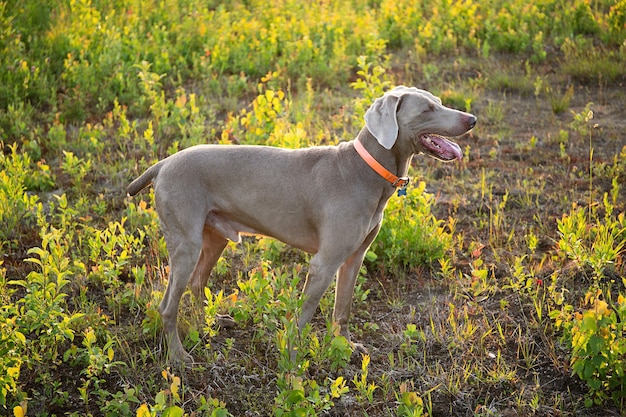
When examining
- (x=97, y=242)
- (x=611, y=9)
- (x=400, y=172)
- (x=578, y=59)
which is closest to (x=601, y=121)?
(x=578, y=59)

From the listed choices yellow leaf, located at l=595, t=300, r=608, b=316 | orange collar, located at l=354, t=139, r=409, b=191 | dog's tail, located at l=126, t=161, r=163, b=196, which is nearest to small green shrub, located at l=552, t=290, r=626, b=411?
yellow leaf, located at l=595, t=300, r=608, b=316

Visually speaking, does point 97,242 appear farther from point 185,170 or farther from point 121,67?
point 121,67

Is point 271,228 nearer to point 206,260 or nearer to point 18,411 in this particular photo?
point 206,260

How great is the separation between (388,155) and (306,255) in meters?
1.46

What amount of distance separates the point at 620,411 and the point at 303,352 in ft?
5.42

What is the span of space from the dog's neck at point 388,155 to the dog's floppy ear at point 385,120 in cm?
13

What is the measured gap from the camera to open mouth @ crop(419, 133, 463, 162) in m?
4.09

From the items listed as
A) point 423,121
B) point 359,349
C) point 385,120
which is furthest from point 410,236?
point 385,120

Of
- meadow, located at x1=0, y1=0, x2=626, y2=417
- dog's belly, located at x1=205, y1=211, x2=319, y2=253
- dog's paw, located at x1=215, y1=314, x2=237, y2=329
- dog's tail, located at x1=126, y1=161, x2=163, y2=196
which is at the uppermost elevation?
dog's tail, located at x1=126, y1=161, x2=163, y2=196

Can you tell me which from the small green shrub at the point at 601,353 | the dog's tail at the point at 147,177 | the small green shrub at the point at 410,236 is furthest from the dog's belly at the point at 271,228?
the small green shrub at the point at 601,353

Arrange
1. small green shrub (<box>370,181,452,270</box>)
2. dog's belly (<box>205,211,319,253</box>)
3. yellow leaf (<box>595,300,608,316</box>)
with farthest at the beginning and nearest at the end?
1. small green shrub (<box>370,181,452,270</box>)
2. dog's belly (<box>205,211,319,253</box>)
3. yellow leaf (<box>595,300,608,316</box>)

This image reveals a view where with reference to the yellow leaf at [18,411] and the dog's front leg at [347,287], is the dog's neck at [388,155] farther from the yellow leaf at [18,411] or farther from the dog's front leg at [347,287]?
the yellow leaf at [18,411]

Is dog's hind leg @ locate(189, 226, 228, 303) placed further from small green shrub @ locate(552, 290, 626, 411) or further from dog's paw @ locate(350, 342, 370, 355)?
small green shrub @ locate(552, 290, 626, 411)

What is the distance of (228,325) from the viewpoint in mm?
4543
